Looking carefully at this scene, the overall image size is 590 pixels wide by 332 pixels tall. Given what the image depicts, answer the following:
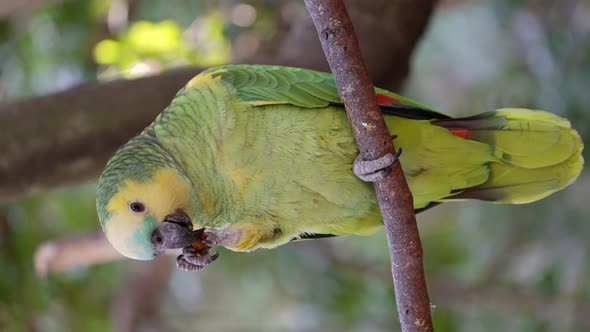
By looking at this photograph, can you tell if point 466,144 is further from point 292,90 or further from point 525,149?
point 292,90

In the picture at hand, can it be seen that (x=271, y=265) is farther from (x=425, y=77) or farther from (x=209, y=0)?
(x=425, y=77)

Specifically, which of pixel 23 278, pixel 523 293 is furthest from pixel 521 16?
pixel 23 278

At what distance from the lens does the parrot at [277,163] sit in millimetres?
1379

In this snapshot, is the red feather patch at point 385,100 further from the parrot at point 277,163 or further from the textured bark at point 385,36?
the textured bark at point 385,36

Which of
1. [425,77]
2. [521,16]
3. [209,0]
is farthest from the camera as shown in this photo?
[425,77]

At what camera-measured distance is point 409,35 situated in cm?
241

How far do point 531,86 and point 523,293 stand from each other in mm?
1226

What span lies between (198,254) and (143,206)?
202 millimetres

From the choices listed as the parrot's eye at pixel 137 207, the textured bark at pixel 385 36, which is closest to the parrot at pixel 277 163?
the parrot's eye at pixel 137 207

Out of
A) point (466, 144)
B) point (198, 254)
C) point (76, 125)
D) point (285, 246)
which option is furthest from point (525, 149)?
point (285, 246)

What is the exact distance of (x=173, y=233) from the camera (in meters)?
1.36

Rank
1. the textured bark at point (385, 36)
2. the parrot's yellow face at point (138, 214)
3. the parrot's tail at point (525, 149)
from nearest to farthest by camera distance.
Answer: the parrot's yellow face at point (138, 214), the parrot's tail at point (525, 149), the textured bark at point (385, 36)

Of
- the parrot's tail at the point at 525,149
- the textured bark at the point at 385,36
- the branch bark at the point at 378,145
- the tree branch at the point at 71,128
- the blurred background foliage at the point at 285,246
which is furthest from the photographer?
the blurred background foliage at the point at 285,246

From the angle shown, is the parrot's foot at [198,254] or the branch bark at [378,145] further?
the parrot's foot at [198,254]
